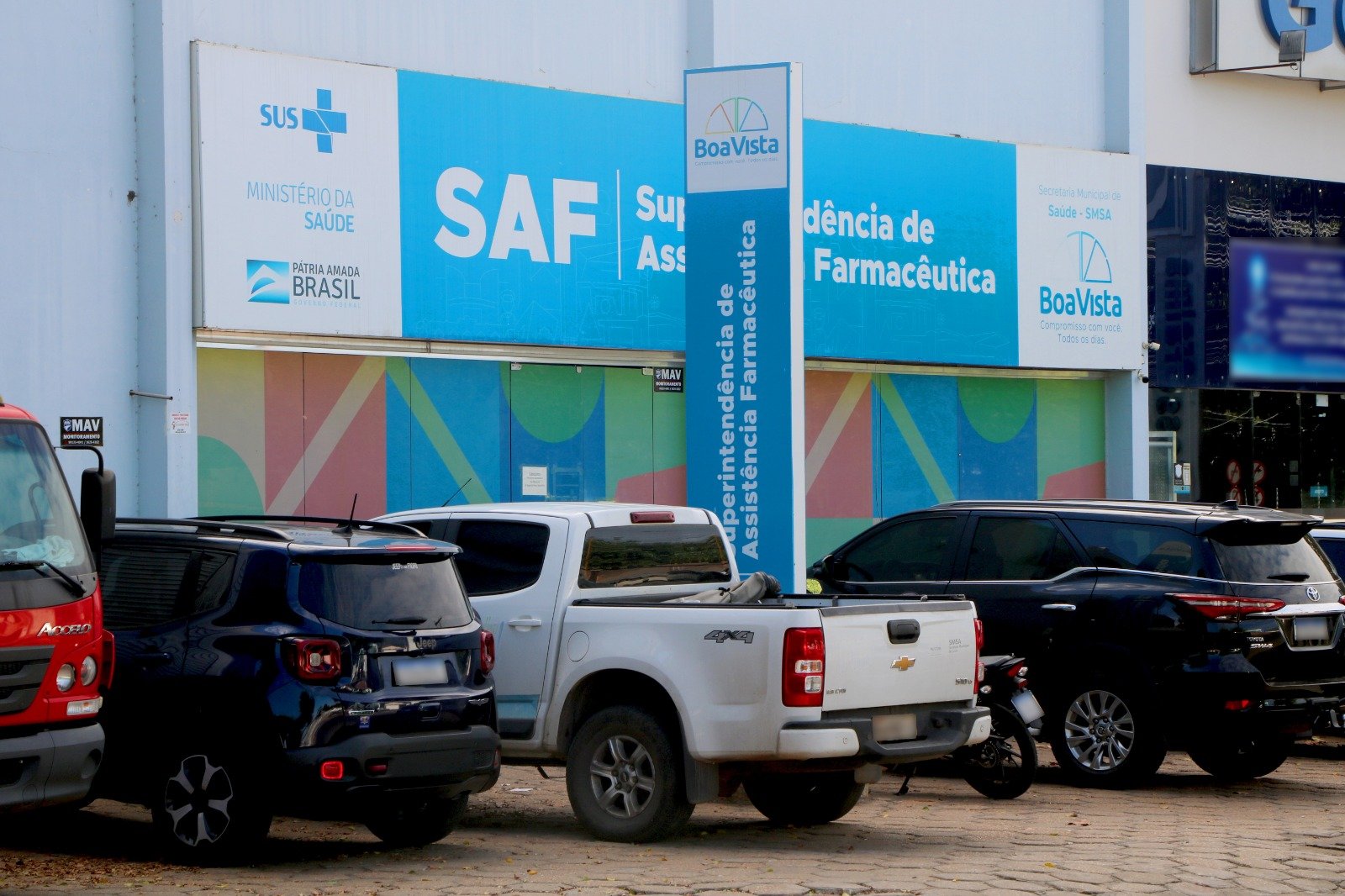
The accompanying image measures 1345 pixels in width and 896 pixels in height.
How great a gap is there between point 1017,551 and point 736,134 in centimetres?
549

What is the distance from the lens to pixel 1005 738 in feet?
39.3

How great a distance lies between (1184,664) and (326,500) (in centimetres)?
839

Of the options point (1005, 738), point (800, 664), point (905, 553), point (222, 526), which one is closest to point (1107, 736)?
point (1005, 738)

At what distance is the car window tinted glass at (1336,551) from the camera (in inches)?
575

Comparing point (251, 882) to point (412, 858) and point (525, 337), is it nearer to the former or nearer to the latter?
point (412, 858)

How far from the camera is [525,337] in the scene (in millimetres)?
18234

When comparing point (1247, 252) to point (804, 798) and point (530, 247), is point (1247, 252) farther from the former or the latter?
point (804, 798)

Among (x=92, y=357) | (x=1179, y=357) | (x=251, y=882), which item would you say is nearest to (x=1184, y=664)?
(x=251, y=882)

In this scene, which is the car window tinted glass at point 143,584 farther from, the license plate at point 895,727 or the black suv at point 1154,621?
the black suv at point 1154,621

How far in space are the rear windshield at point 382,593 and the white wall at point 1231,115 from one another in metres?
17.5

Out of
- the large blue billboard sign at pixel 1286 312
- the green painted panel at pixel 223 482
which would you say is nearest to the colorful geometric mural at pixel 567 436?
the green painted panel at pixel 223 482

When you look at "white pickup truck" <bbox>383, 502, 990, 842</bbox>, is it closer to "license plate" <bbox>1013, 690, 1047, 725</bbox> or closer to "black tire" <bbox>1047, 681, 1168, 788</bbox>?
"license plate" <bbox>1013, 690, 1047, 725</bbox>

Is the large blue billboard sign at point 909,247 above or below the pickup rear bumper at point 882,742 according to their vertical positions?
above

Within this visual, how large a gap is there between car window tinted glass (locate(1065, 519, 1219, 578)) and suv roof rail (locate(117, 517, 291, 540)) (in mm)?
5953
